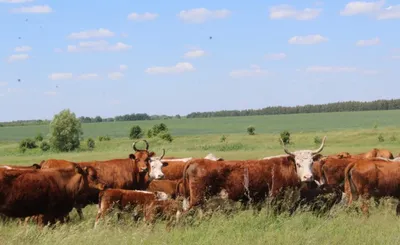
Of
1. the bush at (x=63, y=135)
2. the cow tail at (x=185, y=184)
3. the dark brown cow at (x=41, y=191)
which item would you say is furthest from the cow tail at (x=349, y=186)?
the bush at (x=63, y=135)

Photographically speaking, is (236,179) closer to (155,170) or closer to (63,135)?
(155,170)

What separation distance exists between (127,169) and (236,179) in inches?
156

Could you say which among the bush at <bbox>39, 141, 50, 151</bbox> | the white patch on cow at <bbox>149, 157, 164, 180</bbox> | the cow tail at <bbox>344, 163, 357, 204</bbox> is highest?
the white patch on cow at <bbox>149, 157, 164, 180</bbox>

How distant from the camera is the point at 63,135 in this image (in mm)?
70125

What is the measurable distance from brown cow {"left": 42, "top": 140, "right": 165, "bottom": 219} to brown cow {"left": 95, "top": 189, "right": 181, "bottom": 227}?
2.45m

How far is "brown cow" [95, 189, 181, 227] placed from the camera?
10680mm

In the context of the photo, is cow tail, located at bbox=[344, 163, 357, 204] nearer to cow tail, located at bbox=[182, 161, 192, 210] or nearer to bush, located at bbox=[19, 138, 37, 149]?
cow tail, located at bbox=[182, 161, 192, 210]

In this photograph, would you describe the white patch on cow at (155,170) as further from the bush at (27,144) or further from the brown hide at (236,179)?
the bush at (27,144)

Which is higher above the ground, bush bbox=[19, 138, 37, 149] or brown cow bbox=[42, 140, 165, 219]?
brown cow bbox=[42, 140, 165, 219]

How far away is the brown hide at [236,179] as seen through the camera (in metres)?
10.9

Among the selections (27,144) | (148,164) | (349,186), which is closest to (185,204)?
(148,164)

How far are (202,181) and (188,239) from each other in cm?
287

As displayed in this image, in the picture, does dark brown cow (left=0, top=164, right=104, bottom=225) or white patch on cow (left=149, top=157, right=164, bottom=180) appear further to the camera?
white patch on cow (left=149, top=157, right=164, bottom=180)

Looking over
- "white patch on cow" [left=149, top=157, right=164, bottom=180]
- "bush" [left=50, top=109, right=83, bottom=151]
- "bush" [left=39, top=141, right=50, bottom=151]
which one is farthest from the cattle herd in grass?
"bush" [left=39, top=141, right=50, bottom=151]
